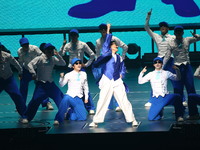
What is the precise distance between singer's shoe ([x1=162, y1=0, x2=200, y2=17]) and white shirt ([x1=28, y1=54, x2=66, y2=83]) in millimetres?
8077

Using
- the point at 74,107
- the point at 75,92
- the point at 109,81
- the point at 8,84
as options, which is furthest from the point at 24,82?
the point at 109,81

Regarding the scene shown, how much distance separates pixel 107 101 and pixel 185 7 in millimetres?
9060

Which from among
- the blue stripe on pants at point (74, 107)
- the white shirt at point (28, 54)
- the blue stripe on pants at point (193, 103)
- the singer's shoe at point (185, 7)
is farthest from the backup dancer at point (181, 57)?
the singer's shoe at point (185, 7)

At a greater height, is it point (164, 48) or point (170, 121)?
point (164, 48)

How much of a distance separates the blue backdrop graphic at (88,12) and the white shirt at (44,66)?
7.71 m

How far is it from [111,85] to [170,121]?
1.30 m

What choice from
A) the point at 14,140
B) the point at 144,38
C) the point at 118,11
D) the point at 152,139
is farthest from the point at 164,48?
the point at 144,38

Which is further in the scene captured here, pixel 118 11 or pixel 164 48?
pixel 118 11

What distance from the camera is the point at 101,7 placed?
19.9 m

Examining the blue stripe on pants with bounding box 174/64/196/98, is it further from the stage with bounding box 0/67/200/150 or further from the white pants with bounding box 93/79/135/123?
the white pants with bounding box 93/79/135/123

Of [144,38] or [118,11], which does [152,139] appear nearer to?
[118,11]

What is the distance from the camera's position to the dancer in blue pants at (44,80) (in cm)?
1195

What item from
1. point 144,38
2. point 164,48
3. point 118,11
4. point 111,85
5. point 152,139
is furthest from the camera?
point 144,38

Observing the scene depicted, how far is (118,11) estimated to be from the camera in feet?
65.7
